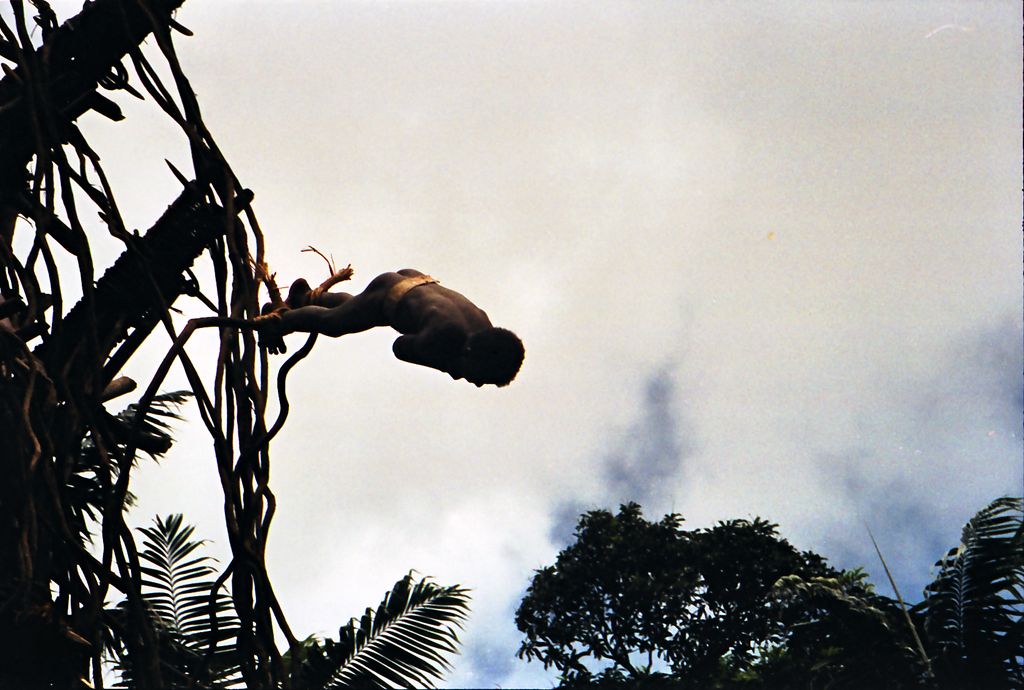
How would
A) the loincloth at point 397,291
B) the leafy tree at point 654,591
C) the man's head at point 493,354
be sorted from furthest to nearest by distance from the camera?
the leafy tree at point 654,591 → the loincloth at point 397,291 → the man's head at point 493,354

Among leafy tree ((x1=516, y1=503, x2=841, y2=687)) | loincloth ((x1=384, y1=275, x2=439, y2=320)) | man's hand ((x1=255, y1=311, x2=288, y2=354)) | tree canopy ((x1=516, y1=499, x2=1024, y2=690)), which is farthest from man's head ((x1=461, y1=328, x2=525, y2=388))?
leafy tree ((x1=516, y1=503, x2=841, y2=687))

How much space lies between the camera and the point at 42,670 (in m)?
2.08

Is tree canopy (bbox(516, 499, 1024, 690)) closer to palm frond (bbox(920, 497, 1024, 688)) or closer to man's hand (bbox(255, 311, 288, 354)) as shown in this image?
palm frond (bbox(920, 497, 1024, 688))

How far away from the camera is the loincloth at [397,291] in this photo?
2.36m

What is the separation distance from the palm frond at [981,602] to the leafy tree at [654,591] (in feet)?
13.6

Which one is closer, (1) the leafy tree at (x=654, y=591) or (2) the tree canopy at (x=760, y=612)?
(2) the tree canopy at (x=760, y=612)

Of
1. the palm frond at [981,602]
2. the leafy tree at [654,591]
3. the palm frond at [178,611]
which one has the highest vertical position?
the leafy tree at [654,591]

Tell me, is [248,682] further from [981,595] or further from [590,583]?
[590,583]

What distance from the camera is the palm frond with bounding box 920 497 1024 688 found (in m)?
4.82

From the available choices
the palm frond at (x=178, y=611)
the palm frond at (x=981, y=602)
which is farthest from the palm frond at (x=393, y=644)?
the palm frond at (x=981, y=602)

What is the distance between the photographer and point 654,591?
973cm

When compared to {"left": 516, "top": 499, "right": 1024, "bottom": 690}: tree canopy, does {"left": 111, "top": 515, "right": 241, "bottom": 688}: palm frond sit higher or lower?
lower

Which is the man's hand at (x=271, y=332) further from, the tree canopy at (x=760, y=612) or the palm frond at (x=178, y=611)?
the tree canopy at (x=760, y=612)

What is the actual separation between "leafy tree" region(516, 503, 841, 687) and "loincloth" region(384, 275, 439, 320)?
26.5 feet
